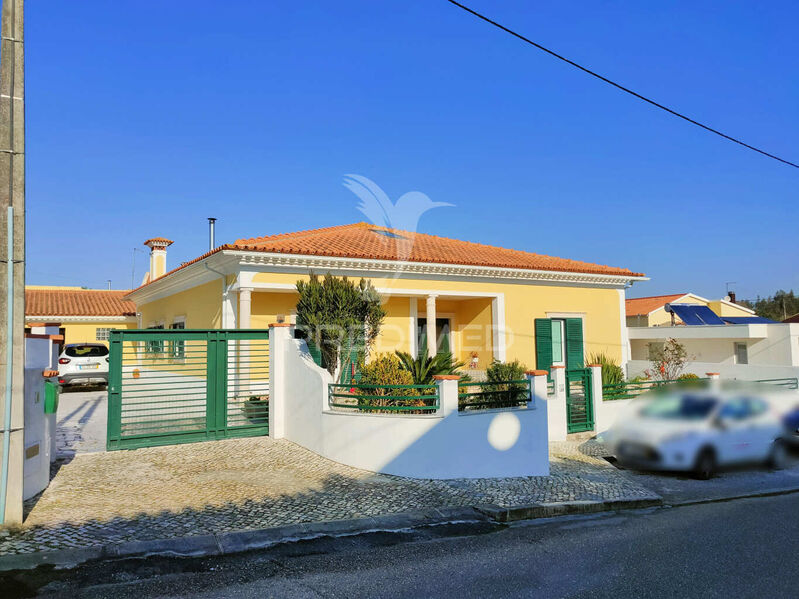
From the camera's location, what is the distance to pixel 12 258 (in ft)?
17.8

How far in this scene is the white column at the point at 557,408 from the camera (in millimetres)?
11195

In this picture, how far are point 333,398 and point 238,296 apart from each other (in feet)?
17.6

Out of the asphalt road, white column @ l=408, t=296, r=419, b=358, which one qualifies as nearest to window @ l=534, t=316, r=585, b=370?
white column @ l=408, t=296, r=419, b=358

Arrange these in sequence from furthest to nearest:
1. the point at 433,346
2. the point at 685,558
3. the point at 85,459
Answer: the point at 433,346 → the point at 85,459 → the point at 685,558

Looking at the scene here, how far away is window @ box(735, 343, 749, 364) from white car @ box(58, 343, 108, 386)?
2187 centimetres

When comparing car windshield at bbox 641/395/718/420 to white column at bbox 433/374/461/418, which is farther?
car windshield at bbox 641/395/718/420

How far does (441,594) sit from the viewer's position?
407 cm

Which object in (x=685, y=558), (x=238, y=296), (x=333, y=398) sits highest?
(x=238, y=296)

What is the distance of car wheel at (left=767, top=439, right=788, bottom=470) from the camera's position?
9.25 m

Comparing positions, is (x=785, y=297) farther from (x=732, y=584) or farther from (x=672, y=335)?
(x=732, y=584)

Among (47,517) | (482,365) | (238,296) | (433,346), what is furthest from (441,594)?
(482,365)

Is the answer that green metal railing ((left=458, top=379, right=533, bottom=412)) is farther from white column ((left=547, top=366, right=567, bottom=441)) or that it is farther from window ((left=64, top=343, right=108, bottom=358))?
window ((left=64, top=343, right=108, bottom=358))

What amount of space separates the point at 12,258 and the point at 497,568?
18.1 ft

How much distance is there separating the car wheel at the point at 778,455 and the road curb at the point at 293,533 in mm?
3795
